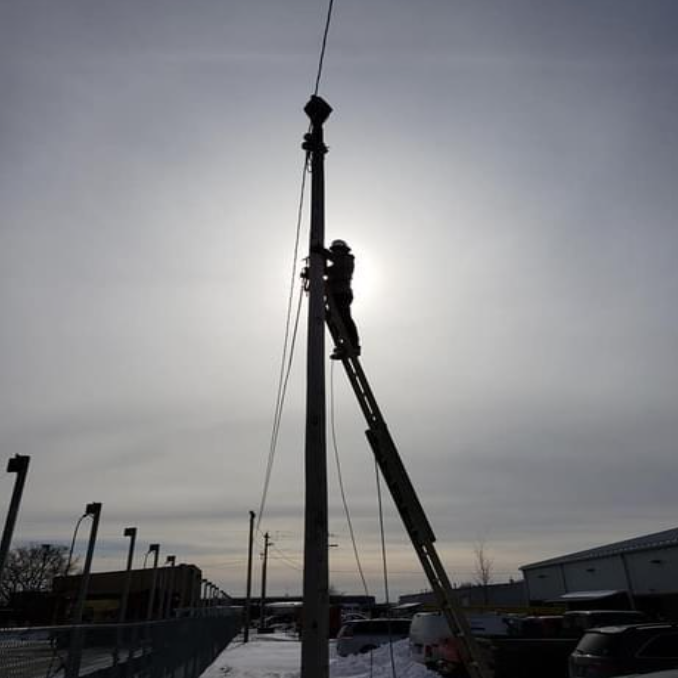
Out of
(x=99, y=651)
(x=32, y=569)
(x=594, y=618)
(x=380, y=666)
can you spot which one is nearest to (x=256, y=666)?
(x=380, y=666)

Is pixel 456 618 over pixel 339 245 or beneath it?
beneath

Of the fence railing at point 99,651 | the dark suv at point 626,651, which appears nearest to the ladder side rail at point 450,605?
the fence railing at point 99,651

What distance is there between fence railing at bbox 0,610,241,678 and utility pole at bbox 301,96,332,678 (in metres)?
2.33

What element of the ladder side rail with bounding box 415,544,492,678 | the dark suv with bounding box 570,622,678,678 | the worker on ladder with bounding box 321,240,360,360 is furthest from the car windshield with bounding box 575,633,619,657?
the worker on ladder with bounding box 321,240,360,360

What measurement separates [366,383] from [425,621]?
10.1 m

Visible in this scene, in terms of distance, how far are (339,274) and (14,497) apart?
4575 mm

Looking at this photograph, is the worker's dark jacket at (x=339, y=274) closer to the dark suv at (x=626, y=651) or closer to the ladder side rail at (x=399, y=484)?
the ladder side rail at (x=399, y=484)

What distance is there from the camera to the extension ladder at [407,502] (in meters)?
5.69

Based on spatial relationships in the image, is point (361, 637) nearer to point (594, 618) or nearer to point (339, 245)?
point (594, 618)

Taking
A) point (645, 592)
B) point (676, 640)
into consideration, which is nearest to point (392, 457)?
point (676, 640)

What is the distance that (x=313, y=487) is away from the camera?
5.23 meters

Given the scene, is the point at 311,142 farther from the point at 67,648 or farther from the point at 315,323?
the point at 67,648

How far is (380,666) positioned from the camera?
53.3 ft

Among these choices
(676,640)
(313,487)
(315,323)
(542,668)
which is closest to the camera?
(313,487)
